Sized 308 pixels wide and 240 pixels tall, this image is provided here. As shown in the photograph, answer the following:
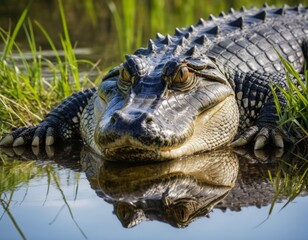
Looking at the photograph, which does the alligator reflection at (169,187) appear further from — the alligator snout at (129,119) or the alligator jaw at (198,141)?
the alligator snout at (129,119)

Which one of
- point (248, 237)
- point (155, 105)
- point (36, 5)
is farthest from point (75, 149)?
point (36, 5)

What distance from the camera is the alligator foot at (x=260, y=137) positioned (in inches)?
241

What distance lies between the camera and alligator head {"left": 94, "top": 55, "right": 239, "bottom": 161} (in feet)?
17.3

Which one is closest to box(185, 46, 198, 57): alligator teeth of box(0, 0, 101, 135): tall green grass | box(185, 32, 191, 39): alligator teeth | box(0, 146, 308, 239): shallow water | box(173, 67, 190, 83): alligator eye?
box(185, 32, 191, 39): alligator teeth

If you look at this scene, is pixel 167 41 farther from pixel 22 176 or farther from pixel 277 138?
pixel 22 176

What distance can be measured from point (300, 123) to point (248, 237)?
2.27m

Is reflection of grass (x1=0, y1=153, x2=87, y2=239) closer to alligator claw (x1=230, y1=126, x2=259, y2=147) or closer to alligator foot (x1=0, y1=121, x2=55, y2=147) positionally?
alligator foot (x1=0, y1=121, x2=55, y2=147)

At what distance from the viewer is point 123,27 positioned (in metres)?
13.7

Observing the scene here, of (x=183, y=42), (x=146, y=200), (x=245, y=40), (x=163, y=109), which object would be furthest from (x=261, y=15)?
(x=146, y=200)

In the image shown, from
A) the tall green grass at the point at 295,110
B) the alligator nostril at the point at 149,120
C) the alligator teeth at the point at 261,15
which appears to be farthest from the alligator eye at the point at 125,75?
the alligator teeth at the point at 261,15

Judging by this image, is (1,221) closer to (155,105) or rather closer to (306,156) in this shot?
(155,105)

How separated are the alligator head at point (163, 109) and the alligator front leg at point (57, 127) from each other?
1.73ft

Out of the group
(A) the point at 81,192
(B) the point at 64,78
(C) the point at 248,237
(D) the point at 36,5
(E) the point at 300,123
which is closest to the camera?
(C) the point at 248,237

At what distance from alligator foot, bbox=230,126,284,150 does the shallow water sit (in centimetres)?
29
